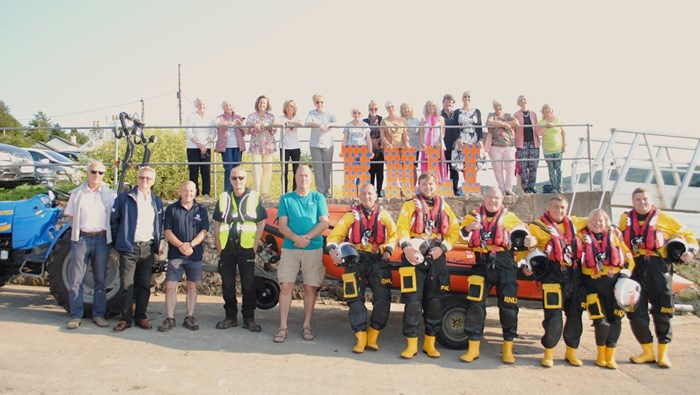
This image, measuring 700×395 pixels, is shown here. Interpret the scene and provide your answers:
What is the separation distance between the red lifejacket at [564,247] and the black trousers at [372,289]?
5.32ft

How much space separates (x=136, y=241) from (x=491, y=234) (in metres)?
3.75

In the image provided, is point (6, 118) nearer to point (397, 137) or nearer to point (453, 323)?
point (397, 137)

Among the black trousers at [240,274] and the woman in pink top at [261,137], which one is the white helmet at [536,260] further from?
the woman in pink top at [261,137]

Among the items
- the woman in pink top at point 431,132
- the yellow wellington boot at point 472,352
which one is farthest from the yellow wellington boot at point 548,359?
the woman in pink top at point 431,132

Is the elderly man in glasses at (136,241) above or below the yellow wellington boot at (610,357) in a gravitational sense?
above

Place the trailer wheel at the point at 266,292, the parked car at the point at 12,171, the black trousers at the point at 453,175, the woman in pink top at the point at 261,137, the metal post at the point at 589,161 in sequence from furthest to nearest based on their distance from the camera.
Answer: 1. the parked car at the point at 12,171
2. the black trousers at the point at 453,175
3. the woman in pink top at the point at 261,137
4. the metal post at the point at 589,161
5. the trailer wheel at the point at 266,292

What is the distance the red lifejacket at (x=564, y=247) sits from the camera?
5.83m

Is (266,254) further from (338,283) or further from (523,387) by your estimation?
(523,387)

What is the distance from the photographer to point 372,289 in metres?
6.13

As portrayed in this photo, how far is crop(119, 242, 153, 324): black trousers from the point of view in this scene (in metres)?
6.43

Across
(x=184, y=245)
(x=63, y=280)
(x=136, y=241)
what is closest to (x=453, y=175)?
(x=184, y=245)

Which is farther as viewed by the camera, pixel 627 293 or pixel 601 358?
pixel 601 358

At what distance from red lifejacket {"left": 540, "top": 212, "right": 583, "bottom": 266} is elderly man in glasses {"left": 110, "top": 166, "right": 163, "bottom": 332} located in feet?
13.6

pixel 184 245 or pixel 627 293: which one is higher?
pixel 184 245
